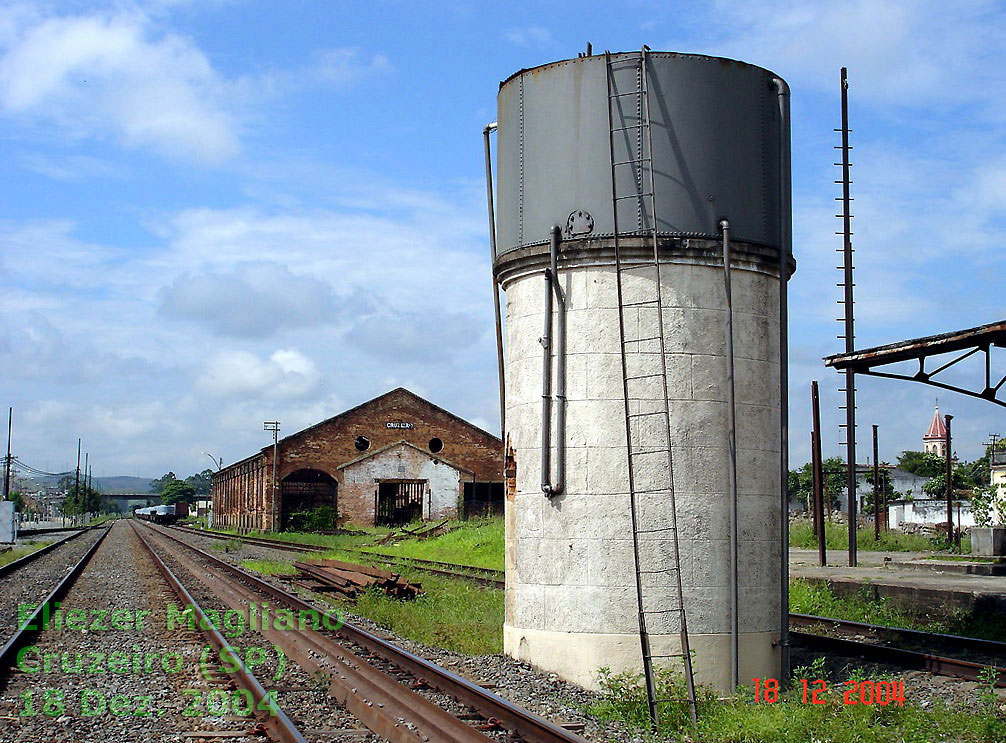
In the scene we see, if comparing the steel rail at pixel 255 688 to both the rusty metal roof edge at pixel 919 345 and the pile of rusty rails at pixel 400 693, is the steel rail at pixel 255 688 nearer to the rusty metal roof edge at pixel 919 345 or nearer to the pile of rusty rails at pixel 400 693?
the pile of rusty rails at pixel 400 693

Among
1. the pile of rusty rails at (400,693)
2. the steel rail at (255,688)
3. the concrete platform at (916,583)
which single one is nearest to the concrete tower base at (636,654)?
the pile of rusty rails at (400,693)

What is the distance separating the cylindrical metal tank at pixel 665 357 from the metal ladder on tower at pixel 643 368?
0.03m

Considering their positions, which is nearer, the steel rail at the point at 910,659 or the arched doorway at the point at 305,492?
the steel rail at the point at 910,659

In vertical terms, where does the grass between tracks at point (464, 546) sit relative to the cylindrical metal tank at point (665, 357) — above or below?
below

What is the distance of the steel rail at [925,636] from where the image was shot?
11117 millimetres

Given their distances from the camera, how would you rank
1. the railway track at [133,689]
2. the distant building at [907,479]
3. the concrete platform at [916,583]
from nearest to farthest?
→ the railway track at [133,689], the concrete platform at [916,583], the distant building at [907,479]

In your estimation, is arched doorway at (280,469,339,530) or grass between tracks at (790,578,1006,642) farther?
arched doorway at (280,469,339,530)

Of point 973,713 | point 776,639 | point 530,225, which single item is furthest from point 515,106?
point 973,713

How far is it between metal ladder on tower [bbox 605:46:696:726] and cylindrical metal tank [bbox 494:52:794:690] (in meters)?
0.03

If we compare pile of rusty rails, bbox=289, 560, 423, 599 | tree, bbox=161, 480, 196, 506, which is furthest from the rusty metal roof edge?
tree, bbox=161, 480, 196, 506

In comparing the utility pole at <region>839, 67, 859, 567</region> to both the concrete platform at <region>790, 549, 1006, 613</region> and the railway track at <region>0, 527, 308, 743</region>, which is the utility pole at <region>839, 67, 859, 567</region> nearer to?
the concrete platform at <region>790, 549, 1006, 613</region>

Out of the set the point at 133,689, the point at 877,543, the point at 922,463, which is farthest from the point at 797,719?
the point at 922,463

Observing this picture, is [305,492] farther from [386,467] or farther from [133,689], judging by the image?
[133,689]
